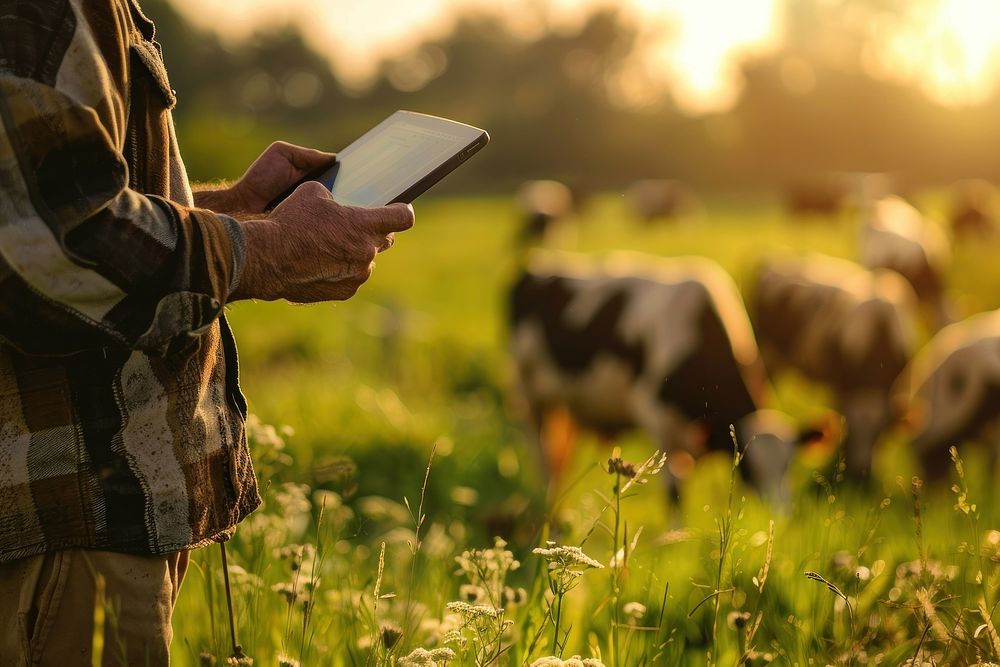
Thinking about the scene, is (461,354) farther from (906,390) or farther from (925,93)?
(925,93)

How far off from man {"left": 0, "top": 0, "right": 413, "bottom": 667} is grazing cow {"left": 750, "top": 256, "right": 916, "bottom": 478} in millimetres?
6088

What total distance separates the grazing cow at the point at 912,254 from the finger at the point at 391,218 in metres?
12.1

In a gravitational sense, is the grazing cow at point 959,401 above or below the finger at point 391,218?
below

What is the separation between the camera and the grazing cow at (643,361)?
17.8 ft

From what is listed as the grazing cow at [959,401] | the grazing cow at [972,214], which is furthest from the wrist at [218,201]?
the grazing cow at [972,214]

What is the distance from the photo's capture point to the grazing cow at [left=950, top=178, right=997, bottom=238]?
21906 millimetres

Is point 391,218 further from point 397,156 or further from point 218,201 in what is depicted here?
point 218,201

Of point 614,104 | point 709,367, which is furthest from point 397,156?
point 614,104

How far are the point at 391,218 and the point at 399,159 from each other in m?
0.32

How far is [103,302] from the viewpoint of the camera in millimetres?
1342

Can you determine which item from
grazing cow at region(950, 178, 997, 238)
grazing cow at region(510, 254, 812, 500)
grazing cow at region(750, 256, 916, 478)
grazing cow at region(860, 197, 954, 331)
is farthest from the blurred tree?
Result: grazing cow at region(510, 254, 812, 500)

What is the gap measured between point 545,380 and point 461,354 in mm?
3344

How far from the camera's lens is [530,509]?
5.07 m

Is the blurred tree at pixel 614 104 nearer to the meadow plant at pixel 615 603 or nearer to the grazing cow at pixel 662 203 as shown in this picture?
the grazing cow at pixel 662 203
